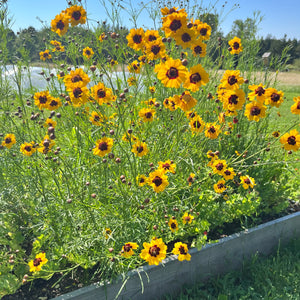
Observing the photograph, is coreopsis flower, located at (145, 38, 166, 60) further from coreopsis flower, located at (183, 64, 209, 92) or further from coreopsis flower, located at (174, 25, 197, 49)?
coreopsis flower, located at (183, 64, 209, 92)

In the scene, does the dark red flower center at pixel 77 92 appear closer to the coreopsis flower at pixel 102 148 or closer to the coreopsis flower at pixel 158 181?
the coreopsis flower at pixel 102 148

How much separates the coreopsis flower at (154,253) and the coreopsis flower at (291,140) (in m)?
0.96

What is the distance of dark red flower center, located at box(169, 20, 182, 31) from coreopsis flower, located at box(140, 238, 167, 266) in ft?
3.87

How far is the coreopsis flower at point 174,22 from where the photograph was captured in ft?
4.70

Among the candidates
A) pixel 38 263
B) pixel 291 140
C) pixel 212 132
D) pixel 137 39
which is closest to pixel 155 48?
pixel 137 39

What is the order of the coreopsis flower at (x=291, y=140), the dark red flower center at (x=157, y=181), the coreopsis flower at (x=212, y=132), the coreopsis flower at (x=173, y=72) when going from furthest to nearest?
the coreopsis flower at (x=212, y=132) → the coreopsis flower at (x=291, y=140) → the dark red flower center at (x=157, y=181) → the coreopsis flower at (x=173, y=72)

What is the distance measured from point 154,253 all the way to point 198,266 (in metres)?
0.62

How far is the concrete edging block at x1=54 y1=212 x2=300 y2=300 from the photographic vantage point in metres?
1.67

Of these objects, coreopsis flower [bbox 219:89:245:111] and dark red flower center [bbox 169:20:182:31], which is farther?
coreopsis flower [bbox 219:89:245:111]

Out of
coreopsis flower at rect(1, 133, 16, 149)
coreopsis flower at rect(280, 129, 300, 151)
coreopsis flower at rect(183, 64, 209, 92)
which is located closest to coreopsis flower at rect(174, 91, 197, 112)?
coreopsis flower at rect(183, 64, 209, 92)

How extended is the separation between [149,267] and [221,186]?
74 cm

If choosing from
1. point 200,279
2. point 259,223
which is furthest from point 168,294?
point 259,223

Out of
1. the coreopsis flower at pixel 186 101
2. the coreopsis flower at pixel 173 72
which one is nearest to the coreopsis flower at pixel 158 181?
the coreopsis flower at pixel 186 101

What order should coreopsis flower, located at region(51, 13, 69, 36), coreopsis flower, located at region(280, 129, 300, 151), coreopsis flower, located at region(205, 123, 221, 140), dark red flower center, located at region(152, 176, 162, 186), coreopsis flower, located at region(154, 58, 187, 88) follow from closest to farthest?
coreopsis flower, located at region(154, 58, 187, 88)
dark red flower center, located at region(152, 176, 162, 186)
coreopsis flower, located at region(280, 129, 300, 151)
coreopsis flower, located at region(205, 123, 221, 140)
coreopsis flower, located at region(51, 13, 69, 36)
